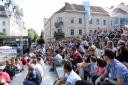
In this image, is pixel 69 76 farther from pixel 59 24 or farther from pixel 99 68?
pixel 59 24

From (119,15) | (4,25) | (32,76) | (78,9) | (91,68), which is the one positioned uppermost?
(78,9)

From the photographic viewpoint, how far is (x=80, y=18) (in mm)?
79625

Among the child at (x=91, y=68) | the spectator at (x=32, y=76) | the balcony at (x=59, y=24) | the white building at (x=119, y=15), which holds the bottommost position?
the spectator at (x=32, y=76)

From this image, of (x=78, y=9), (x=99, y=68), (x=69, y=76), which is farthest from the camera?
(x=78, y=9)

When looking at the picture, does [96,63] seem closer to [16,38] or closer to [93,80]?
[93,80]

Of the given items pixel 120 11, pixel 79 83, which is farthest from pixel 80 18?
pixel 79 83

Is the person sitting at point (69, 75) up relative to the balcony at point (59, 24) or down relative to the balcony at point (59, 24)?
down

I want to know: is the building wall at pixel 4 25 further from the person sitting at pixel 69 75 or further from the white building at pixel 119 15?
the person sitting at pixel 69 75

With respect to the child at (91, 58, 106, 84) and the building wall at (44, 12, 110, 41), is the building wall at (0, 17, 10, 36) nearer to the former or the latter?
the building wall at (44, 12, 110, 41)

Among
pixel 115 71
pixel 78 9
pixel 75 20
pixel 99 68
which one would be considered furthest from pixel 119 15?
pixel 115 71

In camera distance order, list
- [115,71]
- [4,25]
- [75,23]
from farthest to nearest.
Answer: [4,25] → [75,23] → [115,71]

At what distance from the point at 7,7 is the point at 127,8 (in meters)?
49.3

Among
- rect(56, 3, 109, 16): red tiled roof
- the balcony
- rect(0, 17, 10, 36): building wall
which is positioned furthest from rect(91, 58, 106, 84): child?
rect(0, 17, 10, 36): building wall

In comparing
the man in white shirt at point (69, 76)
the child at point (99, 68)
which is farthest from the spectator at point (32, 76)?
the man in white shirt at point (69, 76)
